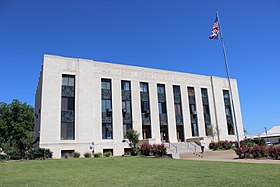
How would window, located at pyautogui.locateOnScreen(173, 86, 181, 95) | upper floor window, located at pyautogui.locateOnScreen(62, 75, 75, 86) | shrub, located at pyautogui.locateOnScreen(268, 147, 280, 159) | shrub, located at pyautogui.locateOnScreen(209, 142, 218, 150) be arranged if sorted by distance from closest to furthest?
shrub, located at pyautogui.locateOnScreen(268, 147, 280, 159), upper floor window, located at pyautogui.locateOnScreen(62, 75, 75, 86), shrub, located at pyautogui.locateOnScreen(209, 142, 218, 150), window, located at pyautogui.locateOnScreen(173, 86, 181, 95)

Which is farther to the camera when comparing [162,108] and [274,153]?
[162,108]

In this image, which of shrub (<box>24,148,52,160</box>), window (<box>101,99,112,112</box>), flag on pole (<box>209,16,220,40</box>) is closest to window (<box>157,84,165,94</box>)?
window (<box>101,99,112,112</box>)

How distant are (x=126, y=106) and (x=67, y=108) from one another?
354 inches

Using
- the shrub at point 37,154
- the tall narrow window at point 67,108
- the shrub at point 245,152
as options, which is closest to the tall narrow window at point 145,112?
the tall narrow window at point 67,108

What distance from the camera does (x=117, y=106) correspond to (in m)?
35.6

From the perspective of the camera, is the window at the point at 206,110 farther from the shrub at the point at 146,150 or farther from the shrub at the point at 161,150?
the shrub at the point at 161,150

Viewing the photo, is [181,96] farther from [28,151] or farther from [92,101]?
[28,151]

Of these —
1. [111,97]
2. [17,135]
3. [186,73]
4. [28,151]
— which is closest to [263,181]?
[28,151]

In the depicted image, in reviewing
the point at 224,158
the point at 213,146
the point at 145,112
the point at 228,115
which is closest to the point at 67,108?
the point at 145,112

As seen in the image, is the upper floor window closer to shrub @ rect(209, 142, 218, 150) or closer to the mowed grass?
the mowed grass

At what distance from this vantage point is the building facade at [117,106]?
31.5 meters

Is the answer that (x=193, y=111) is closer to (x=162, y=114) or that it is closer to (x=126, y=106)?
(x=162, y=114)

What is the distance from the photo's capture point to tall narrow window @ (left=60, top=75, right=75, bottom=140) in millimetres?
31594

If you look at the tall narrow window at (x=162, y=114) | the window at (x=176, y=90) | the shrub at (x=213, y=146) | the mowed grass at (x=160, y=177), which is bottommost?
the mowed grass at (x=160, y=177)
